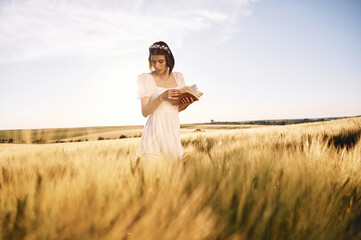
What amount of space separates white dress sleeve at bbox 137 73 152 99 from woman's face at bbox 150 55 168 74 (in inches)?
6.5

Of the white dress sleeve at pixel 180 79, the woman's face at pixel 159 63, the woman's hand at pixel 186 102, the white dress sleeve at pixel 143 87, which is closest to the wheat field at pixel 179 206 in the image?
the woman's hand at pixel 186 102

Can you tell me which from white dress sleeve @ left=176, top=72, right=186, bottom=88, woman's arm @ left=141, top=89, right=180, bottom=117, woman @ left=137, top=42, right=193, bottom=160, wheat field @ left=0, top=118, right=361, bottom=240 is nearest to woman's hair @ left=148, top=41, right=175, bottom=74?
woman @ left=137, top=42, right=193, bottom=160

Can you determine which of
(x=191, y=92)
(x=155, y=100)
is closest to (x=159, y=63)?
(x=155, y=100)

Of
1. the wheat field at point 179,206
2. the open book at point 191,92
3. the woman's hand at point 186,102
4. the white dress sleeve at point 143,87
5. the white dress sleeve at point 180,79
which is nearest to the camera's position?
the wheat field at point 179,206

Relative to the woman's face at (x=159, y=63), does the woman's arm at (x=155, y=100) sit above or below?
below

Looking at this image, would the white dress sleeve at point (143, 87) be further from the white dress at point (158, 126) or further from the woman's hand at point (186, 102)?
the woman's hand at point (186, 102)

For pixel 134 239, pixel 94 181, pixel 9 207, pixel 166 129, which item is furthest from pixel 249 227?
pixel 166 129

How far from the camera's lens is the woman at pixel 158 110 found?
2580mm

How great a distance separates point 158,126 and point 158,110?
0.60 feet

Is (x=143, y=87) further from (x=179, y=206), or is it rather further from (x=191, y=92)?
(x=179, y=206)

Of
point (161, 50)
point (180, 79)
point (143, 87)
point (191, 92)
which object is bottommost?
point (191, 92)

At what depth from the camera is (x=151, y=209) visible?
0.79 m

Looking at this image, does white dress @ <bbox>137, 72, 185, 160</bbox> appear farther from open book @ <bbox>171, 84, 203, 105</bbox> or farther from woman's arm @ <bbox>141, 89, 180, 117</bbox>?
open book @ <bbox>171, 84, 203, 105</bbox>

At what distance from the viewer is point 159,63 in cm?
282
